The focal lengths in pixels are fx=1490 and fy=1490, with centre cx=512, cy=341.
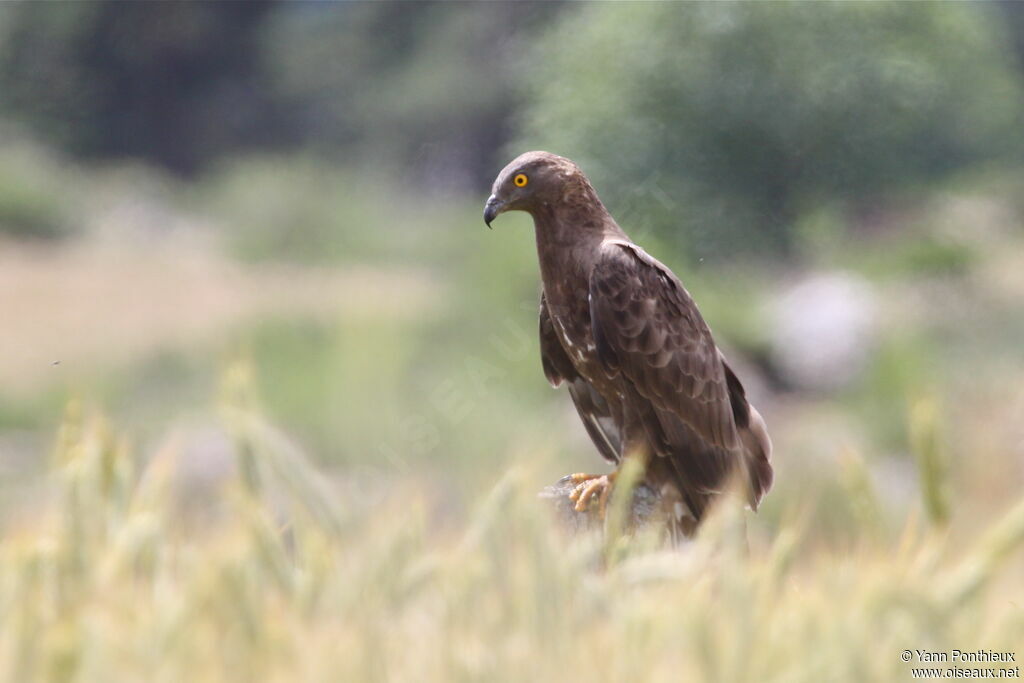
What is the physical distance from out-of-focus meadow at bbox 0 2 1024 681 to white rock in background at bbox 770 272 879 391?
0.16 ft

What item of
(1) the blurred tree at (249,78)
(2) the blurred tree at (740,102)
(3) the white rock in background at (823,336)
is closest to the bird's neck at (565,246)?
(2) the blurred tree at (740,102)

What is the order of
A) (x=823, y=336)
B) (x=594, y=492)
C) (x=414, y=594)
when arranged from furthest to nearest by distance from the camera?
1. (x=823, y=336)
2. (x=594, y=492)
3. (x=414, y=594)

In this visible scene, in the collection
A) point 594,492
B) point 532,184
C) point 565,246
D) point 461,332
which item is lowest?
point 594,492

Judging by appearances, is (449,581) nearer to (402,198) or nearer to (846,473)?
(846,473)

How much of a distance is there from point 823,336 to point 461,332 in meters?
4.19

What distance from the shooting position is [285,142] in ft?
114

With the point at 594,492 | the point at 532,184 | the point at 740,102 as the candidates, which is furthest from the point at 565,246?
the point at 740,102

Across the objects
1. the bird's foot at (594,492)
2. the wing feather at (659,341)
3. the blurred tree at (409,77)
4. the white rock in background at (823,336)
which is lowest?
the bird's foot at (594,492)

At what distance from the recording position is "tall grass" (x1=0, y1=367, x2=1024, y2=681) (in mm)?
2408

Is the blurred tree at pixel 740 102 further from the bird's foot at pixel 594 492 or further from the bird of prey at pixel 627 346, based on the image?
the bird's foot at pixel 594 492

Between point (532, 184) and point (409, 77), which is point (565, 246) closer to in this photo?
point (532, 184)

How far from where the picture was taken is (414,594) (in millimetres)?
2701

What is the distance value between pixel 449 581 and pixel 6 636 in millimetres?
751

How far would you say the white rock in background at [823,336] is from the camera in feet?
54.2
